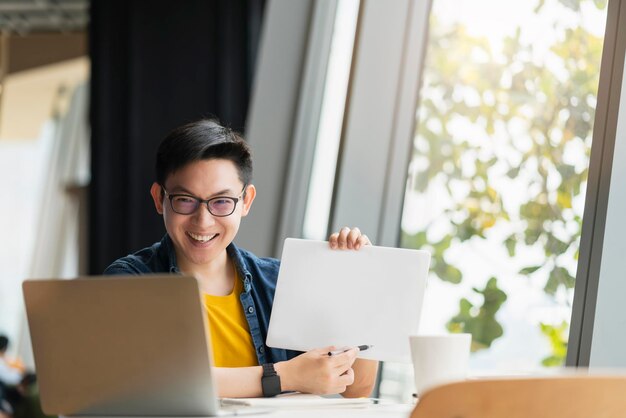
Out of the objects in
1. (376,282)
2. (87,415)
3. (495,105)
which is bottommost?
(87,415)

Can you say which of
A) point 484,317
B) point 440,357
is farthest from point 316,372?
point 484,317

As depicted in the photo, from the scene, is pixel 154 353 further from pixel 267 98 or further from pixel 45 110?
pixel 45 110

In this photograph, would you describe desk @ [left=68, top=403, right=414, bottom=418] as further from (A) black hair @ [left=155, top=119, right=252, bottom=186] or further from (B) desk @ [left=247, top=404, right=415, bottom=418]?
(A) black hair @ [left=155, top=119, right=252, bottom=186]

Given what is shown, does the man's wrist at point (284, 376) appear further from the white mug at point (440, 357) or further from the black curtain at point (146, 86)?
the black curtain at point (146, 86)

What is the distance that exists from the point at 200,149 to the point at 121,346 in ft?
2.28

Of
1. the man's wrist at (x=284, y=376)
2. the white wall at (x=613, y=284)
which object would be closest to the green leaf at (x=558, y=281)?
the white wall at (x=613, y=284)

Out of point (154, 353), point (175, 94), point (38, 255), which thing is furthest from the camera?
point (38, 255)

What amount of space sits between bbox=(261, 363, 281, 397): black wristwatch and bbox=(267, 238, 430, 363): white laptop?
4.4 inches

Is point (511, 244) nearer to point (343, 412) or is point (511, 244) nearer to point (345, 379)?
point (345, 379)

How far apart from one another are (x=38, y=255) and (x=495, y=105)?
5.71m

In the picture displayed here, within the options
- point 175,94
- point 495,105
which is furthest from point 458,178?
point 175,94

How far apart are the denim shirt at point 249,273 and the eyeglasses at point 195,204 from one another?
0.37ft

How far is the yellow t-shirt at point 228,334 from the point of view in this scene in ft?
6.29

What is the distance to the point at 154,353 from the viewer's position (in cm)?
125
